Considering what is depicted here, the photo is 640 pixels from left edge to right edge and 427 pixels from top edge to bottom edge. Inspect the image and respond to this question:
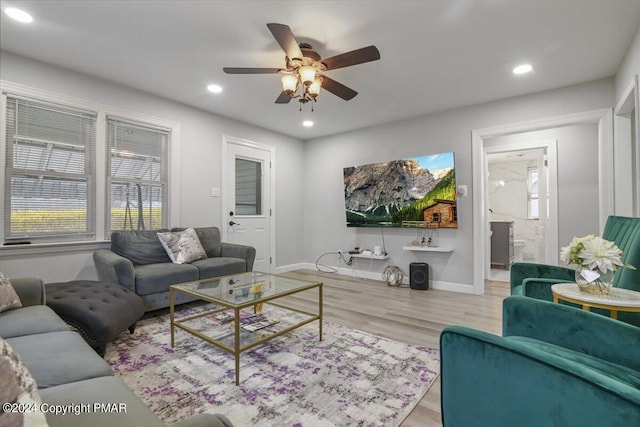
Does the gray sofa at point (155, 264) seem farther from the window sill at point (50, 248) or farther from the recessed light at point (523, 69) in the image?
the recessed light at point (523, 69)

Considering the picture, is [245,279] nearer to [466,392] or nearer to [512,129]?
[466,392]

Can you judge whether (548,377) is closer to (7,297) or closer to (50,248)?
(7,297)

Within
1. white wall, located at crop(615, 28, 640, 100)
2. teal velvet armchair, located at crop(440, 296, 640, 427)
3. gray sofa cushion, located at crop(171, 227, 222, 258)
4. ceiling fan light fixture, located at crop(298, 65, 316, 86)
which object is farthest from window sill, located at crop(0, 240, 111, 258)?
white wall, located at crop(615, 28, 640, 100)

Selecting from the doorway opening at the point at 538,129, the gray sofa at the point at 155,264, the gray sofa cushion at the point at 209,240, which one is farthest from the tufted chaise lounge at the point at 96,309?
the doorway opening at the point at 538,129

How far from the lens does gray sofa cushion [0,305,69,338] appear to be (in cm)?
152

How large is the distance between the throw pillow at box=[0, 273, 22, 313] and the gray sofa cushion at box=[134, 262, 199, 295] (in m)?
1.05

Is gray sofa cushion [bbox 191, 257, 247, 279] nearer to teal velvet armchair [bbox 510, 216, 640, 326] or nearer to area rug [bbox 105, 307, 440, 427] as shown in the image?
area rug [bbox 105, 307, 440, 427]

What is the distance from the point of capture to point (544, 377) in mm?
905

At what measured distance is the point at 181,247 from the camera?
11.7ft

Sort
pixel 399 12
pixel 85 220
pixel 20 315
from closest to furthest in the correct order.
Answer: pixel 20 315 → pixel 399 12 → pixel 85 220

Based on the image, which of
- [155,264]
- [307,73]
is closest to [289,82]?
[307,73]

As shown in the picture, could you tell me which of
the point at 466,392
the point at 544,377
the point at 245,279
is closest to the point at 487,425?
the point at 466,392

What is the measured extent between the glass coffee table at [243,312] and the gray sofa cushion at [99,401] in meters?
0.90

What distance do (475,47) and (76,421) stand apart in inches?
135
